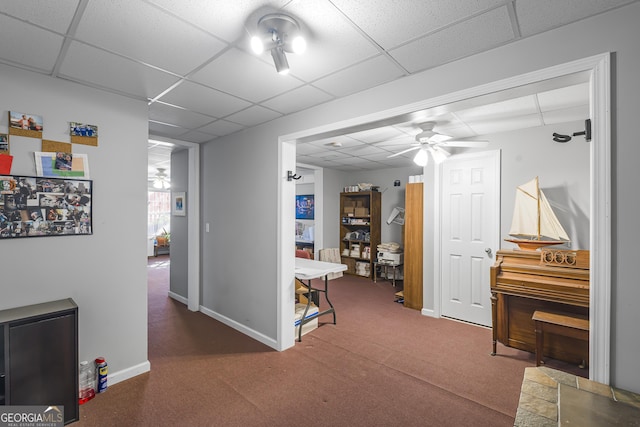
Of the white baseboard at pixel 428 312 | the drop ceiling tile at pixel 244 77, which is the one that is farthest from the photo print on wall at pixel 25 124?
the white baseboard at pixel 428 312

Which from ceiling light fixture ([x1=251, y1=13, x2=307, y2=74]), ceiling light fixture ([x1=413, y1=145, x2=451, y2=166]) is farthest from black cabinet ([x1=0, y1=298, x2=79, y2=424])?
ceiling light fixture ([x1=413, y1=145, x2=451, y2=166])

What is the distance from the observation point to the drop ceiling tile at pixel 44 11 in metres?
1.40

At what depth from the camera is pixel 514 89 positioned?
5.65 ft

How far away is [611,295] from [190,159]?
449cm

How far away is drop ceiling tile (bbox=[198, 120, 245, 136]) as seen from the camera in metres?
3.26

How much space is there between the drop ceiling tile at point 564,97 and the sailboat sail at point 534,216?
2.37 ft

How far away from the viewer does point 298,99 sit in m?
2.57

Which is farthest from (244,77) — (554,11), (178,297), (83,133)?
Result: (178,297)

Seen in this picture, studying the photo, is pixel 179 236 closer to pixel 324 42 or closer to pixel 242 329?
pixel 242 329

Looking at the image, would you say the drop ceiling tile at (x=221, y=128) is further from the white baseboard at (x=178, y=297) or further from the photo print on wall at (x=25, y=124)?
the white baseboard at (x=178, y=297)

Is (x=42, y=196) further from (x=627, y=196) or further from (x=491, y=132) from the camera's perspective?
(x=491, y=132)

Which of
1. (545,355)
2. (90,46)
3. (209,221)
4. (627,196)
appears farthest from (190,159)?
(545,355)

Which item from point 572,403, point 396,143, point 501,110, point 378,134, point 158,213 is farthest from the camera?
point 158,213

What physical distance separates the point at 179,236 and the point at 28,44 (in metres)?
3.28
